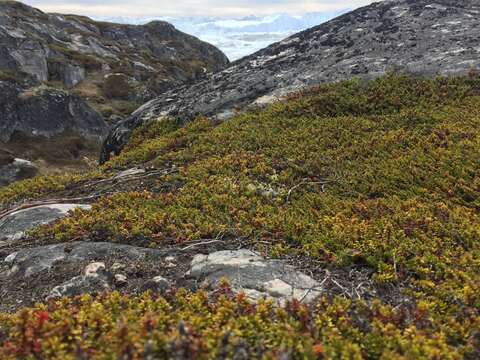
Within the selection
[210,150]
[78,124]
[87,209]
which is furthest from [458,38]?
[78,124]

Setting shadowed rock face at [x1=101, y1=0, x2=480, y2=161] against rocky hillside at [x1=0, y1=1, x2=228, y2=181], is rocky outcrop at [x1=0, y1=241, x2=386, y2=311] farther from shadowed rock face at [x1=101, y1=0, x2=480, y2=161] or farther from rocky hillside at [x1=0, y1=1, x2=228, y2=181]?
rocky hillside at [x1=0, y1=1, x2=228, y2=181]

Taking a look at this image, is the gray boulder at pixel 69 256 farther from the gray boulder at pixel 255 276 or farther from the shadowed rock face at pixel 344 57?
the shadowed rock face at pixel 344 57

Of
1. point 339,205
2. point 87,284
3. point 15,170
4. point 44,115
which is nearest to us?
point 87,284

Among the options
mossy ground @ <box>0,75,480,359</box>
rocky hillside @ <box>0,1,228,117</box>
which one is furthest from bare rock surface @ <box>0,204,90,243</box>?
rocky hillside @ <box>0,1,228,117</box>

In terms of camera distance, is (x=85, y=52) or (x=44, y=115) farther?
(x=85, y=52)

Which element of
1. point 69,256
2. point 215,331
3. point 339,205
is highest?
point 215,331

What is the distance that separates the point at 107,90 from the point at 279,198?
81.3 meters

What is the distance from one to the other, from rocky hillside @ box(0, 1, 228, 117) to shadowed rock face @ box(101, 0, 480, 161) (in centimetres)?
5333

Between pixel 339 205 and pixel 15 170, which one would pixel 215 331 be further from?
pixel 15 170

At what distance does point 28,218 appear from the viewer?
11875 millimetres

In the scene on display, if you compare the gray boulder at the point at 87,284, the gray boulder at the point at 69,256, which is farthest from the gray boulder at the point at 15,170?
the gray boulder at the point at 87,284

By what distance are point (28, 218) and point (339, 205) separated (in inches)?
332

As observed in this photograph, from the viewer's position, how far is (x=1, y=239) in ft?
35.9

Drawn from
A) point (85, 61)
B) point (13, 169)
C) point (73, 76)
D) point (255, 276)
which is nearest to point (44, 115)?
point (13, 169)
